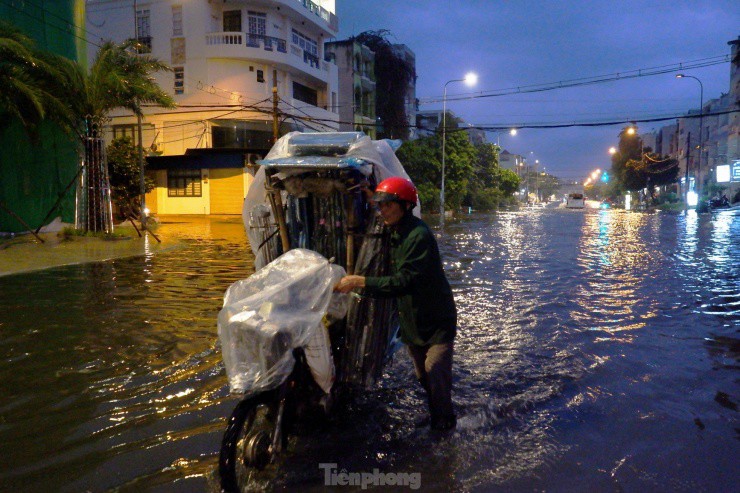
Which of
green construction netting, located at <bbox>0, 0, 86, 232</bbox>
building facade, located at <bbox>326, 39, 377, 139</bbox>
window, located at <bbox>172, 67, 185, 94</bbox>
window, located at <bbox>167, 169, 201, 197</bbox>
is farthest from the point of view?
building facade, located at <bbox>326, 39, 377, 139</bbox>

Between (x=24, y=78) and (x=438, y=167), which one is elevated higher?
(x=24, y=78)

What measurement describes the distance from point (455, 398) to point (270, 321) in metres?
2.32

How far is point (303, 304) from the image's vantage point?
3.62 metres

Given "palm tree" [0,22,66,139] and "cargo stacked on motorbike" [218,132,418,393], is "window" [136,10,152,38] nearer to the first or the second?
"palm tree" [0,22,66,139]

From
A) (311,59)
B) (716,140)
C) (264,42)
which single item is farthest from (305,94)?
(716,140)

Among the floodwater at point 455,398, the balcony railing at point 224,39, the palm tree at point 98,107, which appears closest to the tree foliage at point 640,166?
the balcony railing at point 224,39

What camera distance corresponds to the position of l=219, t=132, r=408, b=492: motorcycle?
11.1 ft

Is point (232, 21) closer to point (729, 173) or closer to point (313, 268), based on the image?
point (313, 268)

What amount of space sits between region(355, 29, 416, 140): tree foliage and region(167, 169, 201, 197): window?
61.6 feet

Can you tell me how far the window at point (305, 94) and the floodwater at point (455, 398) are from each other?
96.3 feet

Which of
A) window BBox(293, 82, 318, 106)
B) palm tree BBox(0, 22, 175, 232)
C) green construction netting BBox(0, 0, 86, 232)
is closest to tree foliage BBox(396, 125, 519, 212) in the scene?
window BBox(293, 82, 318, 106)

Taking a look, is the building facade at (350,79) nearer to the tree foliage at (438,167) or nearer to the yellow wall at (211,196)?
the tree foliage at (438,167)

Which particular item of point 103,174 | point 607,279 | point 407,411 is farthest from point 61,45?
point 407,411

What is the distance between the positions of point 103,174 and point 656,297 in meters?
16.5
